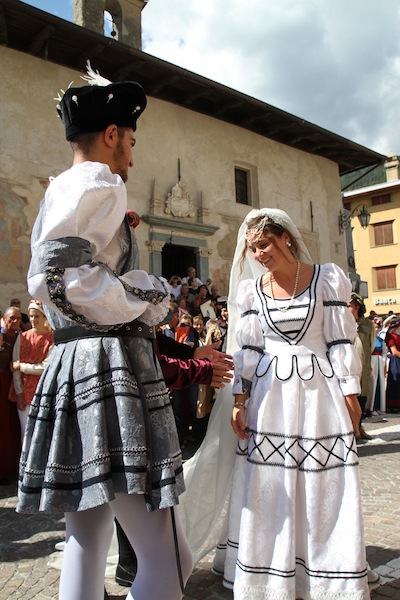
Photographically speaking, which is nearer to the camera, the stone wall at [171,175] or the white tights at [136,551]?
the white tights at [136,551]

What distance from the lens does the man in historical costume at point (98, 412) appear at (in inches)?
58.1

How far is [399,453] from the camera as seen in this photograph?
628 centimetres

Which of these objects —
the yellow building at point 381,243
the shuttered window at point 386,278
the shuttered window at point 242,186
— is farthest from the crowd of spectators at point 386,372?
the shuttered window at point 386,278

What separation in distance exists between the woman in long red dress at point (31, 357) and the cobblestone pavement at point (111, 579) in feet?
3.20

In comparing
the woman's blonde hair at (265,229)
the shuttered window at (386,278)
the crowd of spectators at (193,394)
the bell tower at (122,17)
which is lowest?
the crowd of spectators at (193,394)

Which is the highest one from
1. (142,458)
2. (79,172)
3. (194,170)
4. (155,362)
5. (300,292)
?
(194,170)

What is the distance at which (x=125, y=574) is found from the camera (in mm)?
2846

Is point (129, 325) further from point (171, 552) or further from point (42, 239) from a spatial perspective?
point (171, 552)

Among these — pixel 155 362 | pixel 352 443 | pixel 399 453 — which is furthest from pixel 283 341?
pixel 399 453

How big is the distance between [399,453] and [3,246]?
9552mm

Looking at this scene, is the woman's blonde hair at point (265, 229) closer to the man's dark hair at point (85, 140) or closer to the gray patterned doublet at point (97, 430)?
the man's dark hair at point (85, 140)

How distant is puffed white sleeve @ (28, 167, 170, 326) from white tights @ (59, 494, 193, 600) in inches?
21.2

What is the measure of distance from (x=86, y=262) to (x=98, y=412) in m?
0.43

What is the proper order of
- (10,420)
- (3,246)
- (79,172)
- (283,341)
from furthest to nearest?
(3,246) → (10,420) → (283,341) → (79,172)
